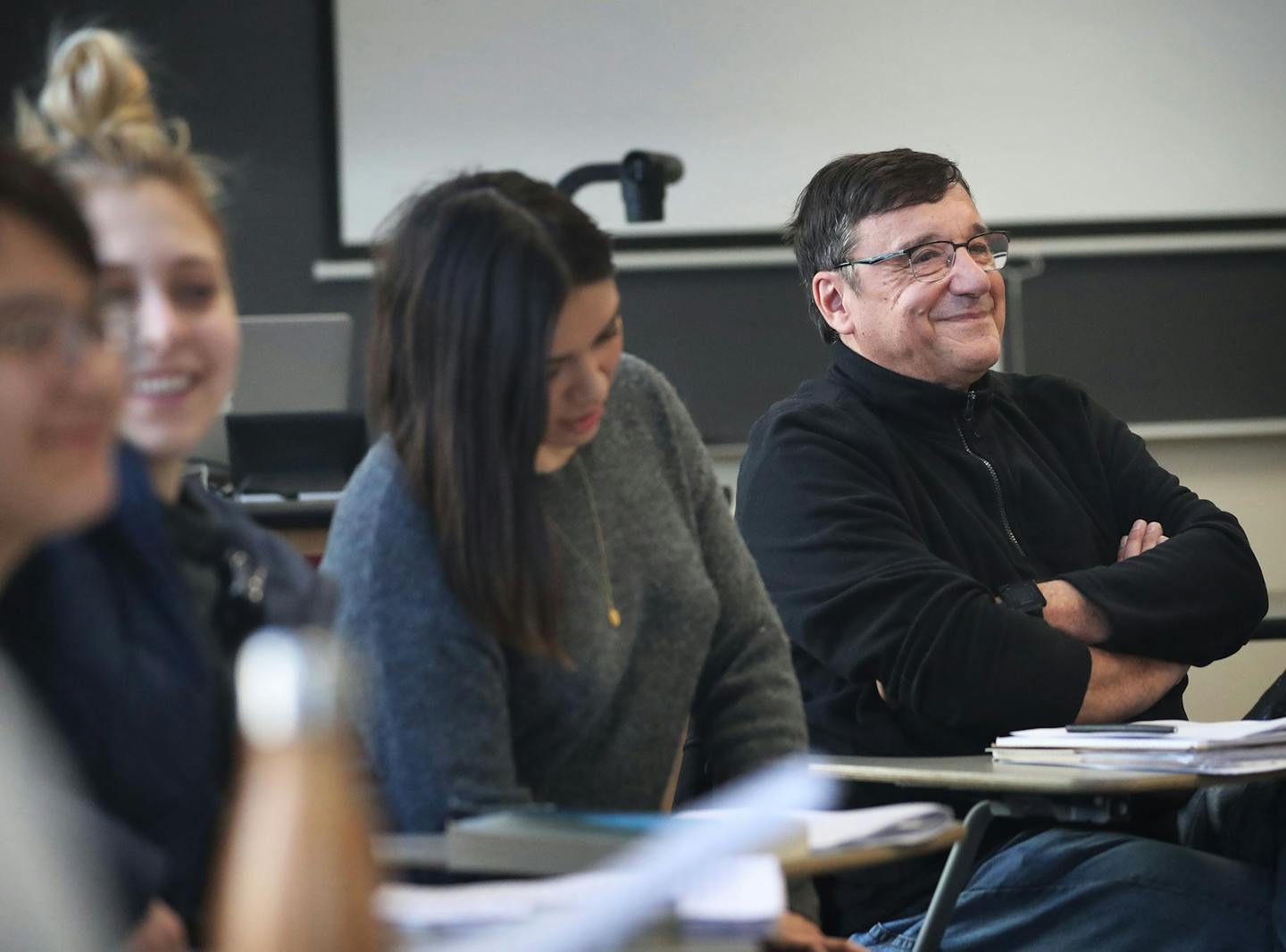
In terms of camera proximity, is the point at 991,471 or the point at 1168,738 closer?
the point at 1168,738

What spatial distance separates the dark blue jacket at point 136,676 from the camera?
100cm

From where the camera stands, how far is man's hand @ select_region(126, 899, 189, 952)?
0.89 m

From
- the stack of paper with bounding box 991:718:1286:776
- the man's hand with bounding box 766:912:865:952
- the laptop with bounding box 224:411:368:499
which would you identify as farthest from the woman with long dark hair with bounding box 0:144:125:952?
the laptop with bounding box 224:411:368:499

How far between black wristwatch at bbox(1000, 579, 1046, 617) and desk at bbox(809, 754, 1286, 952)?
1.03 ft

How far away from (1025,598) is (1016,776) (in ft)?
1.78

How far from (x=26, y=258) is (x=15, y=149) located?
93mm

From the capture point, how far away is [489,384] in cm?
145

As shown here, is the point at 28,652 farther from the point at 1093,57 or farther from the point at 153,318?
the point at 1093,57

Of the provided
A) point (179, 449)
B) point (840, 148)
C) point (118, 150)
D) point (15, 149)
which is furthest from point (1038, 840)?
point (840, 148)

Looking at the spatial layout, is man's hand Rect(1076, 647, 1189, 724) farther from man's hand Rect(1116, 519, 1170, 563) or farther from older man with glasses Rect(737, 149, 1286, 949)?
man's hand Rect(1116, 519, 1170, 563)

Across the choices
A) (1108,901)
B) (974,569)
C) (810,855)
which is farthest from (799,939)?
(974,569)

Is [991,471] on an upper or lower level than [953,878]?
upper

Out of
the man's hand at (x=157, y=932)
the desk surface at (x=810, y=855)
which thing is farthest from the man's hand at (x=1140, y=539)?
the man's hand at (x=157, y=932)

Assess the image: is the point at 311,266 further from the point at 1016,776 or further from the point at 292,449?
the point at 1016,776
